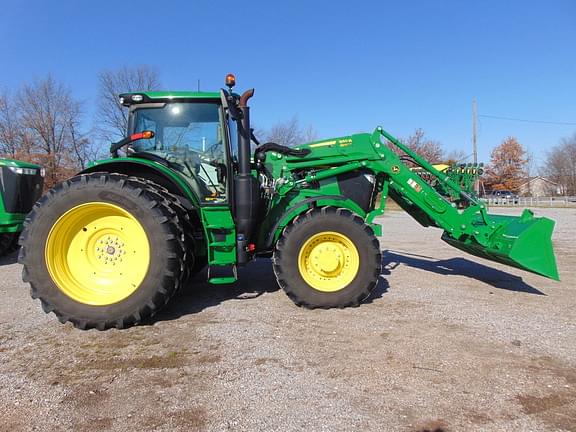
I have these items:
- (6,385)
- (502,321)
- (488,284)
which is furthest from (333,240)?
(6,385)

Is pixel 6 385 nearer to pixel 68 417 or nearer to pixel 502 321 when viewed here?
pixel 68 417

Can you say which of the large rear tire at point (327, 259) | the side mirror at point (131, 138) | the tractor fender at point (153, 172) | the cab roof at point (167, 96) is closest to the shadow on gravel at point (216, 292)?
the large rear tire at point (327, 259)

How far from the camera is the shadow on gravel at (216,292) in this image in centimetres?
421

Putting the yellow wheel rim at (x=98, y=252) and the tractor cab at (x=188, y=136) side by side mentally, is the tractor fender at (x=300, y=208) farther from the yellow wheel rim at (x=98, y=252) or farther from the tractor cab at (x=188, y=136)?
the yellow wheel rim at (x=98, y=252)

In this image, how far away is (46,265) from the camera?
3.60 metres

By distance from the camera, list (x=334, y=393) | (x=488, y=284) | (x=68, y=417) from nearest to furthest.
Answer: (x=68, y=417), (x=334, y=393), (x=488, y=284)

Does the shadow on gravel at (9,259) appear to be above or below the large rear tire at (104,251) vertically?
below

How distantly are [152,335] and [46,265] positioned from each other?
1217mm

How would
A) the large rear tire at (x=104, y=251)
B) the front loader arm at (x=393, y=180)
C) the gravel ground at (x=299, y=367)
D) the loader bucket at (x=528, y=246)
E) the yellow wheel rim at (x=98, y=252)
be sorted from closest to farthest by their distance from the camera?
the gravel ground at (x=299, y=367), the large rear tire at (x=104, y=251), the yellow wheel rim at (x=98, y=252), the loader bucket at (x=528, y=246), the front loader arm at (x=393, y=180)

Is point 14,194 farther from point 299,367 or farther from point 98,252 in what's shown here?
point 299,367

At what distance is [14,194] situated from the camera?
717cm

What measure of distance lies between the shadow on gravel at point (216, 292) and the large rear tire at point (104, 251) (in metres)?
0.46

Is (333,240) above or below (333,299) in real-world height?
above

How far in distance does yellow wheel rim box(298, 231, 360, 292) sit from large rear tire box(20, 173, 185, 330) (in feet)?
4.63
